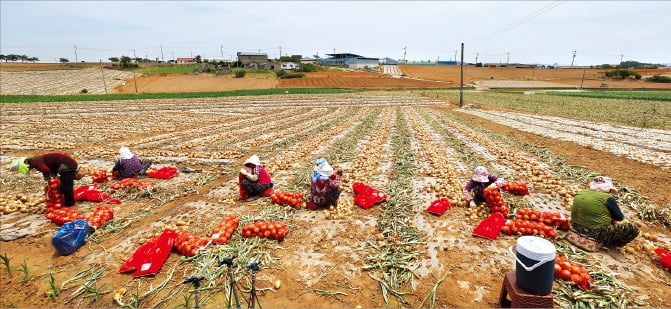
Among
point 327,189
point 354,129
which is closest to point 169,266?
point 327,189

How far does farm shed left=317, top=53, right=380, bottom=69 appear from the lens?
12682 centimetres

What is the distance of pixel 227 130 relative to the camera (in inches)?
725

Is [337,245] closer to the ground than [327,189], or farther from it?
closer to the ground

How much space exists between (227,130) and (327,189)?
13.5 metres

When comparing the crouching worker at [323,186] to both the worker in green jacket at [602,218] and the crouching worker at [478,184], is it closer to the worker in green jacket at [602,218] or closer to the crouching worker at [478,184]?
the crouching worker at [478,184]

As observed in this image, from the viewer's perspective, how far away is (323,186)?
22.4 ft

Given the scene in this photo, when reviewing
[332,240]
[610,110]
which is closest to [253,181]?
[332,240]

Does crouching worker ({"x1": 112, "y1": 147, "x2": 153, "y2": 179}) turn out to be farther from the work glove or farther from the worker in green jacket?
the worker in green jacket

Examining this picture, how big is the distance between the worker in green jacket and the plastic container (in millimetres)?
2635

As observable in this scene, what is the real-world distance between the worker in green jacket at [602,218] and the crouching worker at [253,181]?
6.65 meters

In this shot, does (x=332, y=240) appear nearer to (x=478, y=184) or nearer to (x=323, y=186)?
(x=323, y=186)

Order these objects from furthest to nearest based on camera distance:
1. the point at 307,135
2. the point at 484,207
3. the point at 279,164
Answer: the point at 307,135, the point at 279,164, the point at 484,207

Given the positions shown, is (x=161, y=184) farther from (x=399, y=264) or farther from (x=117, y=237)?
(x=399, y=264)

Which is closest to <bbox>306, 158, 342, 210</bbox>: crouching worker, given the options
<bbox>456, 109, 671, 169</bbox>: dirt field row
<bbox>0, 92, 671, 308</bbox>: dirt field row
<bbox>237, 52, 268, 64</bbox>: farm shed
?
<bbox>0, 92, 671, 308</bbox>: dirt field row
